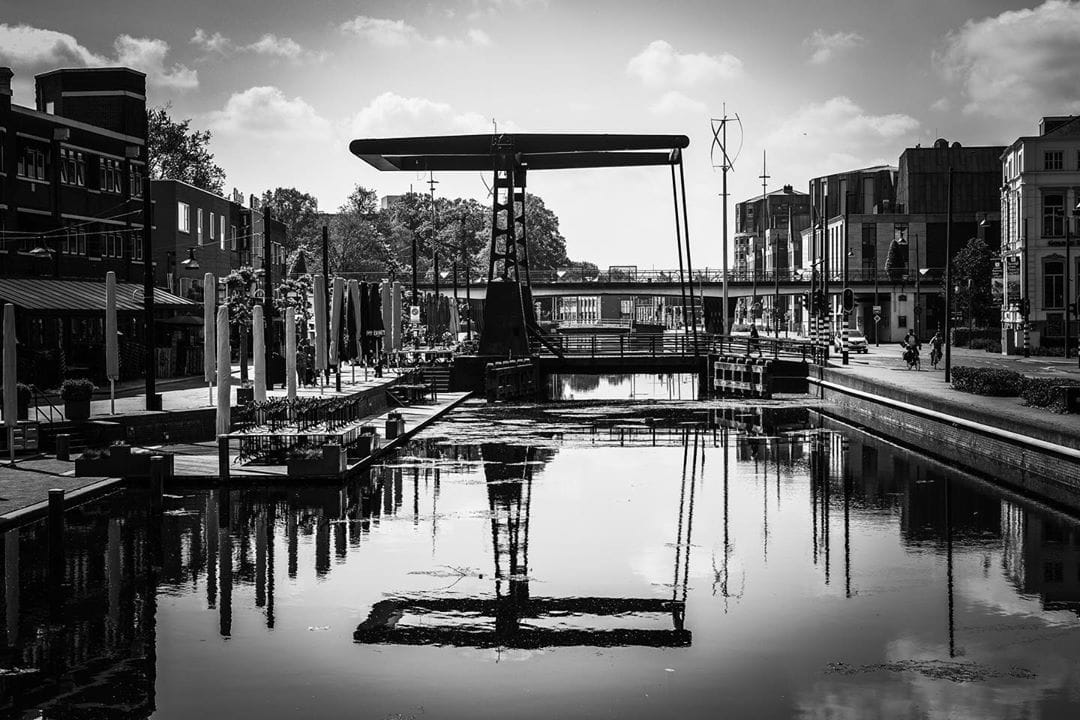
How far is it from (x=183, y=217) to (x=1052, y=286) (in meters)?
49.7

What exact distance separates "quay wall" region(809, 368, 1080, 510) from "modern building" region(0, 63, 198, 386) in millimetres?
23506

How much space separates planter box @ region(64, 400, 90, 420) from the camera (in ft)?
105

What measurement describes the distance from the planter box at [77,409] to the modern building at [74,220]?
31.7 feet

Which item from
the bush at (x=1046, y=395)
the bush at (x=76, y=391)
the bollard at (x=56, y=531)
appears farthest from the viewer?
the bush at (x=1046, y=395)

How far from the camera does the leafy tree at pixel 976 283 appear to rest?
9406 cm

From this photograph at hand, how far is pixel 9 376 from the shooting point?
28.1 m

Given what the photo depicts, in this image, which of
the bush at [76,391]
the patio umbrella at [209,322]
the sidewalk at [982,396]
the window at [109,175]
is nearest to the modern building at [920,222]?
the sidewalk at [982,396]

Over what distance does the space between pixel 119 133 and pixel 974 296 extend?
59.8 m

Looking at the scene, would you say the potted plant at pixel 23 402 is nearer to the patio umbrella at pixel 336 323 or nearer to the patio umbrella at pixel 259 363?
the patio umbrella at pixel 259 363

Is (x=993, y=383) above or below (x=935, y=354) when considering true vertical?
below

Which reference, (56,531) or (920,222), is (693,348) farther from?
(56,531)

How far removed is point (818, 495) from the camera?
87.8ft

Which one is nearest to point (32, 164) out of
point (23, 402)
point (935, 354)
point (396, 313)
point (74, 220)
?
point (74, 220)

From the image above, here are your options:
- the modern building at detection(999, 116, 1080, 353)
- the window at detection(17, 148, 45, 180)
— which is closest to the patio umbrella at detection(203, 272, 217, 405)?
the window at detection(17, 148, 45, 180)
